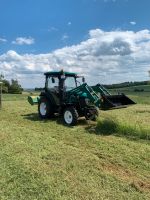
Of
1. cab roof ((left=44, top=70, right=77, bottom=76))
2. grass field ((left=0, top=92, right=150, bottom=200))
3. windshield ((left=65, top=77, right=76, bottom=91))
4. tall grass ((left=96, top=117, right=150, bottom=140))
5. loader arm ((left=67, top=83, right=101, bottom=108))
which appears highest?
cab roof ((left=44, top=70, right=77, bottom=76))

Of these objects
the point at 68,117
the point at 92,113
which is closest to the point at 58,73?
the point at 68,117

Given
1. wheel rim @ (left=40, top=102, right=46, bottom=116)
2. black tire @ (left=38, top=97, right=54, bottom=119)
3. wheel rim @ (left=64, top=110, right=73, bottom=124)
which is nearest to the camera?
wheel rim @ (left=64, top=110, right=73, bottom=124)

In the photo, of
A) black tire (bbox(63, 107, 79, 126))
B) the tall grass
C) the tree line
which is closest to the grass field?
the tall grass

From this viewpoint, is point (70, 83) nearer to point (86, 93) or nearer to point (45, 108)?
point (86, 93)

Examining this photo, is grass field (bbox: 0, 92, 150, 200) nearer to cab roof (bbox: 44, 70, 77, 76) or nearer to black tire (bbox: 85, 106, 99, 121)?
black tire (bbox: 85, 106, 99, 121)

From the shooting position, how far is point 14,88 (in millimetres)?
58312

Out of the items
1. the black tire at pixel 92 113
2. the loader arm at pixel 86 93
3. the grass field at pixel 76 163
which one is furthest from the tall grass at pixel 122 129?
the black tire at pixel 92 113

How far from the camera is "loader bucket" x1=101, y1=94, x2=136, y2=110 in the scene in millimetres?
11539

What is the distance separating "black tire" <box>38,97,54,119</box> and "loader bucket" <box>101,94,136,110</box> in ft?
9.46

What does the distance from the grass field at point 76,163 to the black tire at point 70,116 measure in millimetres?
890

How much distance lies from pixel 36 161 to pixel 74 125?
5.34m

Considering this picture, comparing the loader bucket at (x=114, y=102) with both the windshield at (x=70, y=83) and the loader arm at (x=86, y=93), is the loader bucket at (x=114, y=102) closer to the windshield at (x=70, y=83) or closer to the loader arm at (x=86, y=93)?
the loader arm at (x=86, y=93)

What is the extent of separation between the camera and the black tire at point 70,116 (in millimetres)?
12070

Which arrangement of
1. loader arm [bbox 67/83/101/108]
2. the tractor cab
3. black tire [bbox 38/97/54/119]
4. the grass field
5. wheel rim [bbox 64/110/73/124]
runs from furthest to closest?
black tire [bbox 38/97/54/119]
the tractor cab
wheel rim [bbox 64/110/73/124]
loader arm [bbox 67/83/101/108]
the grass field
